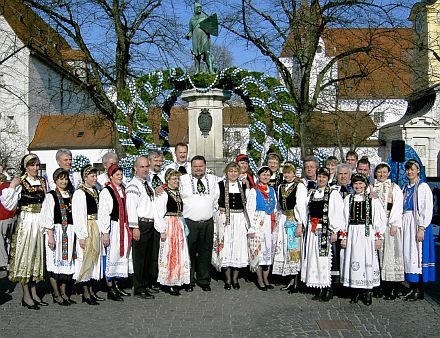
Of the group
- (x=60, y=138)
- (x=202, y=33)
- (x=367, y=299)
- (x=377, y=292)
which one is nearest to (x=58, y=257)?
(x=367, y=299)

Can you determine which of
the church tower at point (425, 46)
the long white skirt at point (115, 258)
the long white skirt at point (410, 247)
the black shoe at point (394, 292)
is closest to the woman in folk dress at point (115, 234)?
the long white skirt at point (115, 258)

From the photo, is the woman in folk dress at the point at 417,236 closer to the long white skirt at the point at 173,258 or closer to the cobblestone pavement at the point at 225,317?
the cobblestone pavement at the point at 225,317

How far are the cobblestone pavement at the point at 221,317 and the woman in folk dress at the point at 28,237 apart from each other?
37cm

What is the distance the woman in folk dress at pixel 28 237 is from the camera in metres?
7.32

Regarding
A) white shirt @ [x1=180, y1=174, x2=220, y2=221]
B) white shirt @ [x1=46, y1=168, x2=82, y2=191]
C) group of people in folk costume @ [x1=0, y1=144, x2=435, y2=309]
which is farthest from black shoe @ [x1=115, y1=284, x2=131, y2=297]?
white shirt @ [x1=46, y1=168, x2=82, y2=191]

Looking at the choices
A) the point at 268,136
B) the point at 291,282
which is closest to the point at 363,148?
the point at 268,136

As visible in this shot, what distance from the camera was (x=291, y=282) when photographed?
8.55m

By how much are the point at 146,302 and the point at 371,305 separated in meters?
2.80

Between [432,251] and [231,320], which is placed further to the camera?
[432,251]

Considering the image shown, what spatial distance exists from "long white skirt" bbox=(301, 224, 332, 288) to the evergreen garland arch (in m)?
5.18

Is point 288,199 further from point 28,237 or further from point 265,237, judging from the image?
point 28,237

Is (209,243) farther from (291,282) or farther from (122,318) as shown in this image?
(122,318)

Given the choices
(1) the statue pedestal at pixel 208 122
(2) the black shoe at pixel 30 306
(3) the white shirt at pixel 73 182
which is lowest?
(2) the black shoe at pixel 30 306

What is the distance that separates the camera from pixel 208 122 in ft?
43.9
